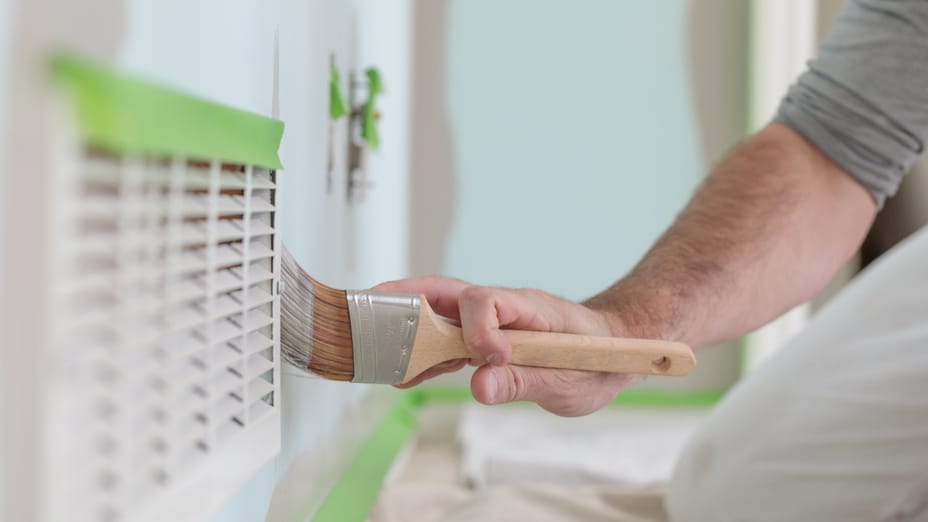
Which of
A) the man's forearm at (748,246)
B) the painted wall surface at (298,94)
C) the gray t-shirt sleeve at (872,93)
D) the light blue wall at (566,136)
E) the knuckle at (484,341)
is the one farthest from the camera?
the light blue wall at (566,136)

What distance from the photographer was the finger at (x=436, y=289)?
2.79 ft

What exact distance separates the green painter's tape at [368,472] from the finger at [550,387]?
324mm

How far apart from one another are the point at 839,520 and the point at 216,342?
0.68 meters

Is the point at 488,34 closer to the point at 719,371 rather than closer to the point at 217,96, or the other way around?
the point at 719,371

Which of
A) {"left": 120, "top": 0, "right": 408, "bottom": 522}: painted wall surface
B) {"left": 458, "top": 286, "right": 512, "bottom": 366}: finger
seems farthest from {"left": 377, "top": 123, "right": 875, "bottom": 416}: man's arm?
{"left": 120, "top": 0, "right": 408, "bottom": 522}: painted wall surface

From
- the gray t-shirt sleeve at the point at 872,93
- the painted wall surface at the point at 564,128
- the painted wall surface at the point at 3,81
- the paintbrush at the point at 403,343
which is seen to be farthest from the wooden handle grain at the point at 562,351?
the painted wall surface at the point at 564,128

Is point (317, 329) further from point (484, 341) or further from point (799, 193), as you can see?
point (799, 193)

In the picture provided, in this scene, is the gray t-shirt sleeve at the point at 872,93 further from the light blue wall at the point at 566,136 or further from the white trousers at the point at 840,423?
the light blue wall at the point at 566,136

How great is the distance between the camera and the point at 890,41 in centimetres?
116

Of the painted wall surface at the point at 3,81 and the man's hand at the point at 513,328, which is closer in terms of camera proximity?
the painted wall surface at the point at 3,81

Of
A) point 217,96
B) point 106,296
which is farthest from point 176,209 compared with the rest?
point 217,96

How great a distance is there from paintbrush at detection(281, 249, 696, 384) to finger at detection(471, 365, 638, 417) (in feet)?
0.08

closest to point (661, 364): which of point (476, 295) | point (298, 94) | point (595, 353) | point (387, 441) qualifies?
point (595, 353)

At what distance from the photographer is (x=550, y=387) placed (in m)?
0.84
